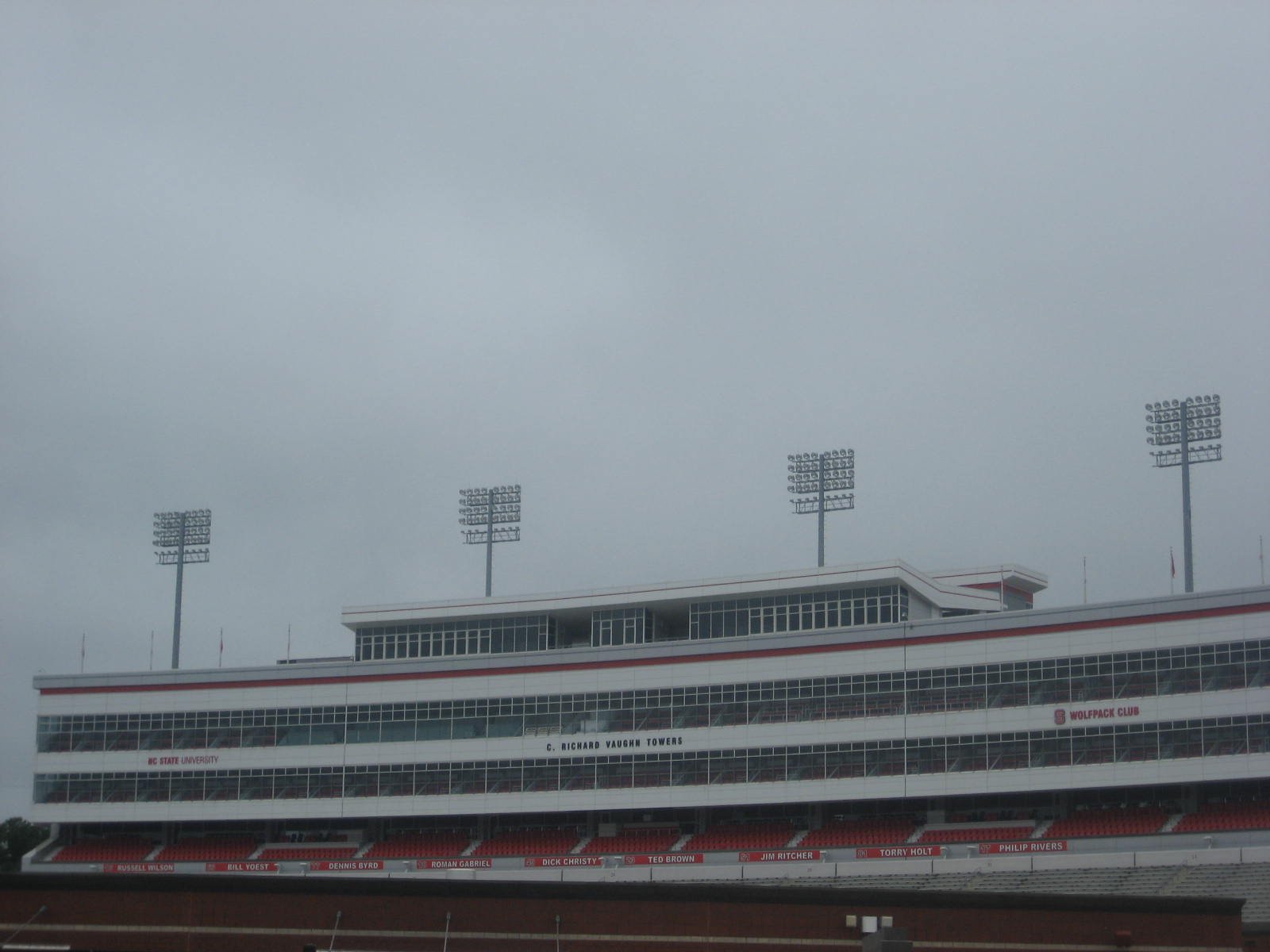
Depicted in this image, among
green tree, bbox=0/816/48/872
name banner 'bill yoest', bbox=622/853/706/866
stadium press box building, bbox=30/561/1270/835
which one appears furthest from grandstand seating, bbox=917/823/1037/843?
green tree, bbox=0/816/48/872

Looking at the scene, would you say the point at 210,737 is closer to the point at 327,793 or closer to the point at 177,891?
the point at 327,793

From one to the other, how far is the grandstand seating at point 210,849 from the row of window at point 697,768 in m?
3.05

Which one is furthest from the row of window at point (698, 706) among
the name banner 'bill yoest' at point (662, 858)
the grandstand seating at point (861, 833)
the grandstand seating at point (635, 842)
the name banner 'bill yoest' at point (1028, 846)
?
the name banner 'bill yoest' at point (662, 858)

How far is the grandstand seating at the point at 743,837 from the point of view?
78438mm

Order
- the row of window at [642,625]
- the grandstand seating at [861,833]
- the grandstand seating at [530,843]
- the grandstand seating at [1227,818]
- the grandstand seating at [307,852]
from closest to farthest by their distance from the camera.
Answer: the grandstand seating at [1227,818] < the grandstand seating at [861,833] < the row of window at [642,625] < the grandstand seating at [530,843] < the grandstand seating at [307,852]

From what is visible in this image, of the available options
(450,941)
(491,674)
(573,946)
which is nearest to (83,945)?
(450,941)

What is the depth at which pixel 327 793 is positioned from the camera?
282 feet

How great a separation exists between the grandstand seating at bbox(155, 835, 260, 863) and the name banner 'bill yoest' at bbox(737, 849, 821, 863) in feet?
93.8

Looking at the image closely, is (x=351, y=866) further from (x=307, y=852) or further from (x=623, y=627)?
(x=623, y=627)

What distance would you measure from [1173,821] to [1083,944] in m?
30.1

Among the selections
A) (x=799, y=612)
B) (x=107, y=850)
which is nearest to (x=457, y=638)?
(x=799, y=612)

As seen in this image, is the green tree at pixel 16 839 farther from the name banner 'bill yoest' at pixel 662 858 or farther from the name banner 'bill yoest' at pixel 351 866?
the name banner 'bill yoest' at pixel 662 858

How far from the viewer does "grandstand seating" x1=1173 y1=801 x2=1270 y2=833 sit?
2628 inches

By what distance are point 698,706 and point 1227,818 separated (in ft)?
82.9
